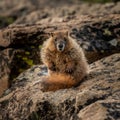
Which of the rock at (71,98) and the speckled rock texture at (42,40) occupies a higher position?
the speckled rock texture at (42,40)

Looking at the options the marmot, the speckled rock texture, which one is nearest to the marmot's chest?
the marmot

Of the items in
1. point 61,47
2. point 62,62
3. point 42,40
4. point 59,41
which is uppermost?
point 42,40

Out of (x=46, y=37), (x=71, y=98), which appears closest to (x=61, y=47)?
(x=71, y=98)

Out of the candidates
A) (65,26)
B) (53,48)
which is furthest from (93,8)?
(53,48)

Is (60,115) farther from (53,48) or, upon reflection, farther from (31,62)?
(31,62)

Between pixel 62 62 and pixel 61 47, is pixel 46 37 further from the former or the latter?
pixel 62 62

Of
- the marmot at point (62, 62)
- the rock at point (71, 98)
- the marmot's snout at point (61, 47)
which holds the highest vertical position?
the marmot's snout at point (61, 47)

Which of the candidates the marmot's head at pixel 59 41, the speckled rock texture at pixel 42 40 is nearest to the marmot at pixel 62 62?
the marmot's head at pixel 59 41

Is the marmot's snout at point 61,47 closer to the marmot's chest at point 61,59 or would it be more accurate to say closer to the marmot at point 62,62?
the marmot at point 62,62
